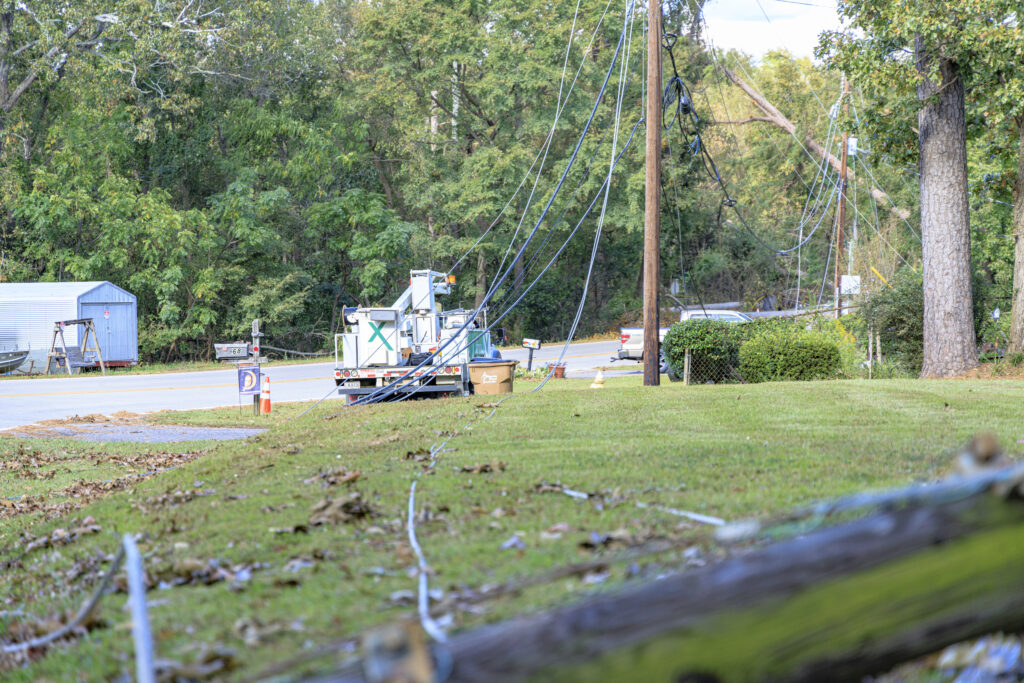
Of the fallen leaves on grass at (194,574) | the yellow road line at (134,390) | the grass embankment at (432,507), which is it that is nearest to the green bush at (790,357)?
the grass embankment at (432,507)

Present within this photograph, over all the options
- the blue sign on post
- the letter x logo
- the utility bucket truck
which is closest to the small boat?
the blue sign on post

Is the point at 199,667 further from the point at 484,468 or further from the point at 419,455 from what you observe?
the point at 419,455

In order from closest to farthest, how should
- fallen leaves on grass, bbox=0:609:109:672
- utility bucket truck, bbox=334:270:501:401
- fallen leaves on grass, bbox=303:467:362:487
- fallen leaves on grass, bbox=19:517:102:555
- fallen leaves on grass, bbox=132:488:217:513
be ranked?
fallen leaves on grass, bbox=0:609:109:672 → fallen leaves on grass, bbox=19:517:102:555 → fallen leaves on grass, bbox=132:488:217:513 → fallen leaves on grass, bbox=303:467:362:487 → utility bucket truck, bbox=334:270:501:401

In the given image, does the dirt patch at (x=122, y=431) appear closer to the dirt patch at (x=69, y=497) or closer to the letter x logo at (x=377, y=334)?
the letter x logo at (x=377, y=334)

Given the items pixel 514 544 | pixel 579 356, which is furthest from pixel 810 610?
pixel 579 356

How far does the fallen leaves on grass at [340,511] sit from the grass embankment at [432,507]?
0.07 ft

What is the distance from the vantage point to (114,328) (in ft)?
116

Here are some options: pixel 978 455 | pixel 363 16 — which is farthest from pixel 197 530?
pixel 363 16

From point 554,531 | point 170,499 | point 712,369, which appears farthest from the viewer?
point 712,369

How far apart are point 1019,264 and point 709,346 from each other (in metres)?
6.56

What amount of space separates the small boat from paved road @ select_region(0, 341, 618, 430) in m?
4.12

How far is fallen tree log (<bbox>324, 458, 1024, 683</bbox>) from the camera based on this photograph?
1932mm

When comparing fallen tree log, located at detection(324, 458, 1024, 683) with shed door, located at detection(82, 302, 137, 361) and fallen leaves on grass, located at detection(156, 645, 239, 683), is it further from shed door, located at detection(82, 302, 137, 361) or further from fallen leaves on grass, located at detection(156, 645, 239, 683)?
shed door, located at detection(82, 302, 137, 361)

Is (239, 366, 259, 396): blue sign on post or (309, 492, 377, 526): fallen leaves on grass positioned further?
(239, 366, 259, 396): blue sign on post
